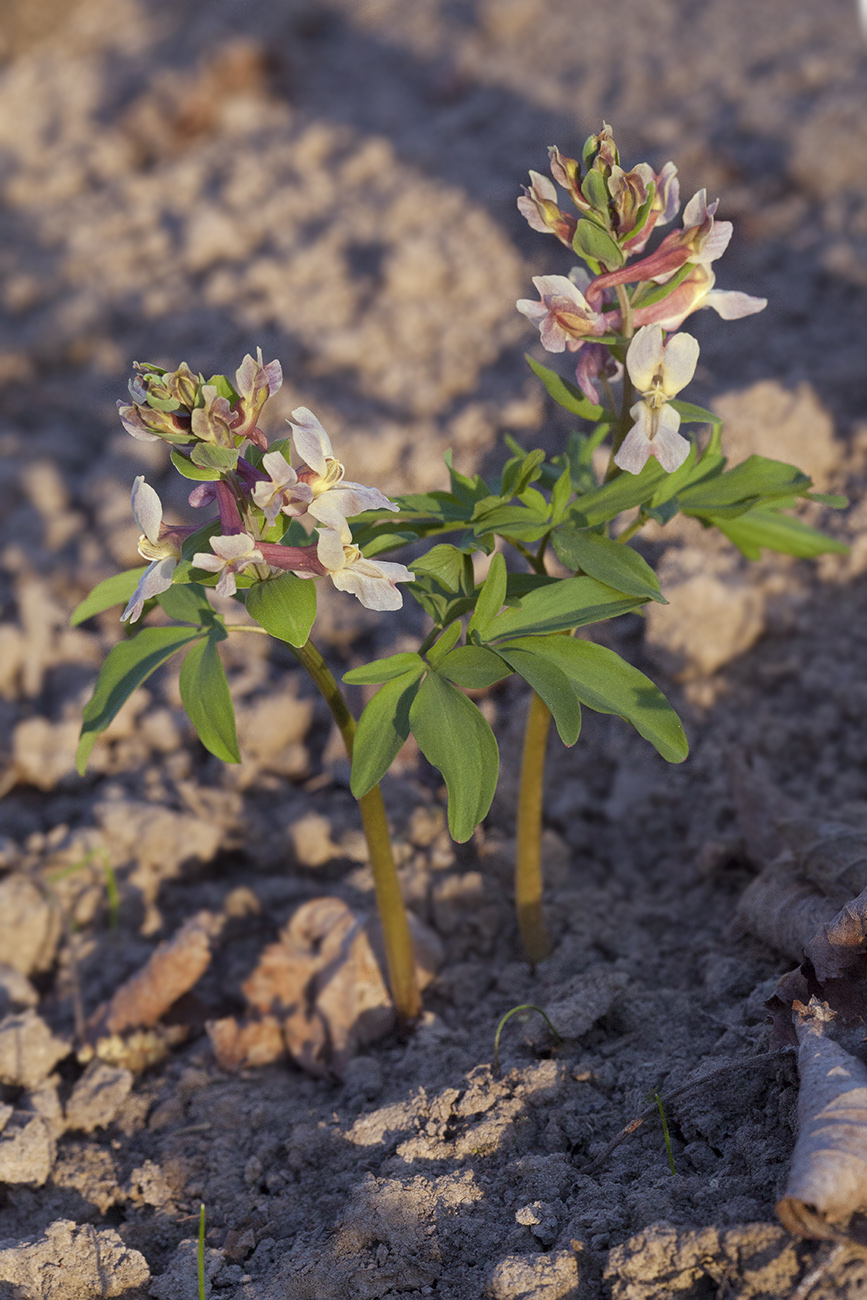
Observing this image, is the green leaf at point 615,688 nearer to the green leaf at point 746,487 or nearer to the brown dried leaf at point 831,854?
the green leaf at point 746,487

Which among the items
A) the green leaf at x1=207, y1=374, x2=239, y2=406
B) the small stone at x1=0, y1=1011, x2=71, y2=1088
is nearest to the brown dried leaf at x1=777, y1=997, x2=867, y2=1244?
the green leaf at x1=207, y1=374, x2=239, y2=406

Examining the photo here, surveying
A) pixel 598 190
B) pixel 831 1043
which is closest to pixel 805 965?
pixel 831 1043

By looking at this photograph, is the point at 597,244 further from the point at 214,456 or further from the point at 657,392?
the point at 214,456

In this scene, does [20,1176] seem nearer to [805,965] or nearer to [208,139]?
[805,965]

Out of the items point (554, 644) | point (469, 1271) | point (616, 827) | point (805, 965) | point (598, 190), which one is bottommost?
point (616, 827)

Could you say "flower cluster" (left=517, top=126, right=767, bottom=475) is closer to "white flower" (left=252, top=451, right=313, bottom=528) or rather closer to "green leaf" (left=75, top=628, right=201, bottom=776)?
"white flower" (left=252, top=451, right=313, bottom=528)

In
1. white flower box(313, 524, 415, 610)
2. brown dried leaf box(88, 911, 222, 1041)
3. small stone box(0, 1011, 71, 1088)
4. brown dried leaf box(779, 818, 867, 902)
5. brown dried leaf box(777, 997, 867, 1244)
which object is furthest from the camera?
brown dried leaf box(88, 911, 222, 1041)

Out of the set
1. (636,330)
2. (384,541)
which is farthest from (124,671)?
(636,330)
